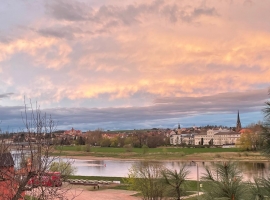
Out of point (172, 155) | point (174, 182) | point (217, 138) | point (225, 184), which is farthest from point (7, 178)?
point (217, 138)

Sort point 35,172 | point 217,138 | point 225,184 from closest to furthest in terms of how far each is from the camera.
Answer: point 225,184
point 35,172
point 217,138

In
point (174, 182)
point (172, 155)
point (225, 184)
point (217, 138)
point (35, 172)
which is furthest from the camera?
point (217, 138)

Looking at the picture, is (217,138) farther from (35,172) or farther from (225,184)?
(225,184)

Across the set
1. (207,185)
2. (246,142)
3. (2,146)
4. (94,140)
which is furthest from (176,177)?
(94,140)

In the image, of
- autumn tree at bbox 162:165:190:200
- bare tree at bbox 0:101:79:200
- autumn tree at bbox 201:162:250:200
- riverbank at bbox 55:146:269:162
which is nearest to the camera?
autumn tree at bbox 201:162:250:200

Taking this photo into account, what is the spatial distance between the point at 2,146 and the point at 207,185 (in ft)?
35.8

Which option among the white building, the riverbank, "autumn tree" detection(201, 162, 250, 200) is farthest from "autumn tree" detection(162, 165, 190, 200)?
the white building

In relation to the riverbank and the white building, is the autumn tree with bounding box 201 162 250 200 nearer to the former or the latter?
the riverbank

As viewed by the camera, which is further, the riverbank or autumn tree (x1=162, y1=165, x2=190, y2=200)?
the riverbank

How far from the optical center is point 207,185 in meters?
3.80

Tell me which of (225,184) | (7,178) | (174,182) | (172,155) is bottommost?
(172,155)

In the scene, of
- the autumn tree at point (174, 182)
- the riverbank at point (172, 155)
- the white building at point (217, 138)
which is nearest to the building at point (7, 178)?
the autumn tree at point (174, 182)

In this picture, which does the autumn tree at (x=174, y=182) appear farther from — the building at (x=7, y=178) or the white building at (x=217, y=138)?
the white building at (x=217, y=138)

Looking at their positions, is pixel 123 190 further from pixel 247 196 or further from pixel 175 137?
pixel 175 137
